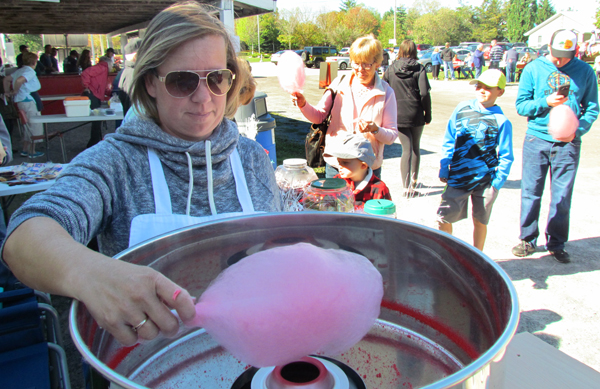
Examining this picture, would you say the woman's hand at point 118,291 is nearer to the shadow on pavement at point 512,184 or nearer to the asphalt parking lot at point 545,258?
the asphalt parking lot at point 545,258

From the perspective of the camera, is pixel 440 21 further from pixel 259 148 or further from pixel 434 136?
pixel 259 148

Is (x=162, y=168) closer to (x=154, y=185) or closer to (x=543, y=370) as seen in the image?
(x=154, y=185)

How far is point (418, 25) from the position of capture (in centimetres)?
5372

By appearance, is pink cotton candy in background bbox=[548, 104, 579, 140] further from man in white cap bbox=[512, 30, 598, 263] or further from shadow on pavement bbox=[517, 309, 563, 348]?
shadow on pavement bbox=[517, 309, 563, 348]

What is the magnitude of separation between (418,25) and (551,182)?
57.0 m

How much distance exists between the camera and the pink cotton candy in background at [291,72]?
304cm

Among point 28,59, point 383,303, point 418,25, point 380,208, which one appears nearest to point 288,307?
point 383,303

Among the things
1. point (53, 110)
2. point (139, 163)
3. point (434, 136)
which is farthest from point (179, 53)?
point (53, 110)

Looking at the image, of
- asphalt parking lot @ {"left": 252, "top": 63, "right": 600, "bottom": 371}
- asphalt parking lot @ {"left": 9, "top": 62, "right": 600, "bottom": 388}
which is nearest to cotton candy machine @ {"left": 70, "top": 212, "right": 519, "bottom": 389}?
asphalt parking lot @ {"left": 9, "top": 62, "right": 600, "bottom": 388}

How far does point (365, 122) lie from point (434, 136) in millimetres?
5343

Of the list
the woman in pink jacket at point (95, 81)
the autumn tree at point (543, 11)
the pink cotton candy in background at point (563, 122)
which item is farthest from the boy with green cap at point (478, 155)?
the autumn tree at point (543, 11)

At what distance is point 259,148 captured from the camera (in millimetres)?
1233

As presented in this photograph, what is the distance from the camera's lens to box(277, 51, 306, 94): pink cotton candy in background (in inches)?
120

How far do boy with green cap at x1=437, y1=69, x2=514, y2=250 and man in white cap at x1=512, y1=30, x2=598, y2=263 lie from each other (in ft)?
1.12
